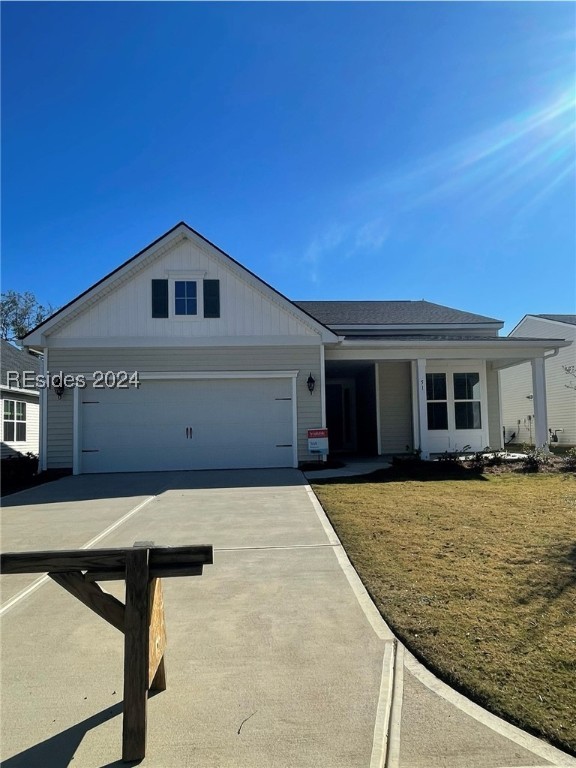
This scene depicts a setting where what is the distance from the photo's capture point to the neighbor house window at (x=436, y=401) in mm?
15984

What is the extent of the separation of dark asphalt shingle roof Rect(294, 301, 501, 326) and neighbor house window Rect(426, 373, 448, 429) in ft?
8.02

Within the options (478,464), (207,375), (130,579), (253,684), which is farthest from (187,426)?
(130,579)

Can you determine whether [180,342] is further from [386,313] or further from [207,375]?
[386,313]

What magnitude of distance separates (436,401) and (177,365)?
8.22 meters

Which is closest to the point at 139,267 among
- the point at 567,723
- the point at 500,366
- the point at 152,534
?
the point at 152,534

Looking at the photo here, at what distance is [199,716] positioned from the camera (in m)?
2.75

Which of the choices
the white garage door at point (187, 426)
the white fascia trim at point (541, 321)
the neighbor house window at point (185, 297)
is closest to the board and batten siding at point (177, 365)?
the white garage door at point (187, 426)

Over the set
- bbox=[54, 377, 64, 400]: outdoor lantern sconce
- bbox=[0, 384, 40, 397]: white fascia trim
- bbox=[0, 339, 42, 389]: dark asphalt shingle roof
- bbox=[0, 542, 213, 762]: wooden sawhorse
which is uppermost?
bbox=[0, 339, 42, 389]: dark asphalt shingle roof

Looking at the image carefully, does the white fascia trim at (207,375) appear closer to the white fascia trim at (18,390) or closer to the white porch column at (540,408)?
the white fascia trim at (18,390)

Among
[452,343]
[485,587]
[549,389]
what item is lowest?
[485,587]

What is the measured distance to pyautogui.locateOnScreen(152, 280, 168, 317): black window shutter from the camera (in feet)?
44.4

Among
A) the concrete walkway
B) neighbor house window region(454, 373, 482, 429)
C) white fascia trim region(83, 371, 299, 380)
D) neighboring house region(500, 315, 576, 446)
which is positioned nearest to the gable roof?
white fascia trim region(83, 371, 299, 380)

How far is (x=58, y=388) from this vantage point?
1306 cm

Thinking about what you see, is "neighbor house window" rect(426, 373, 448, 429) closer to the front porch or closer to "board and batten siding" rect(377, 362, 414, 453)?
the front porch
